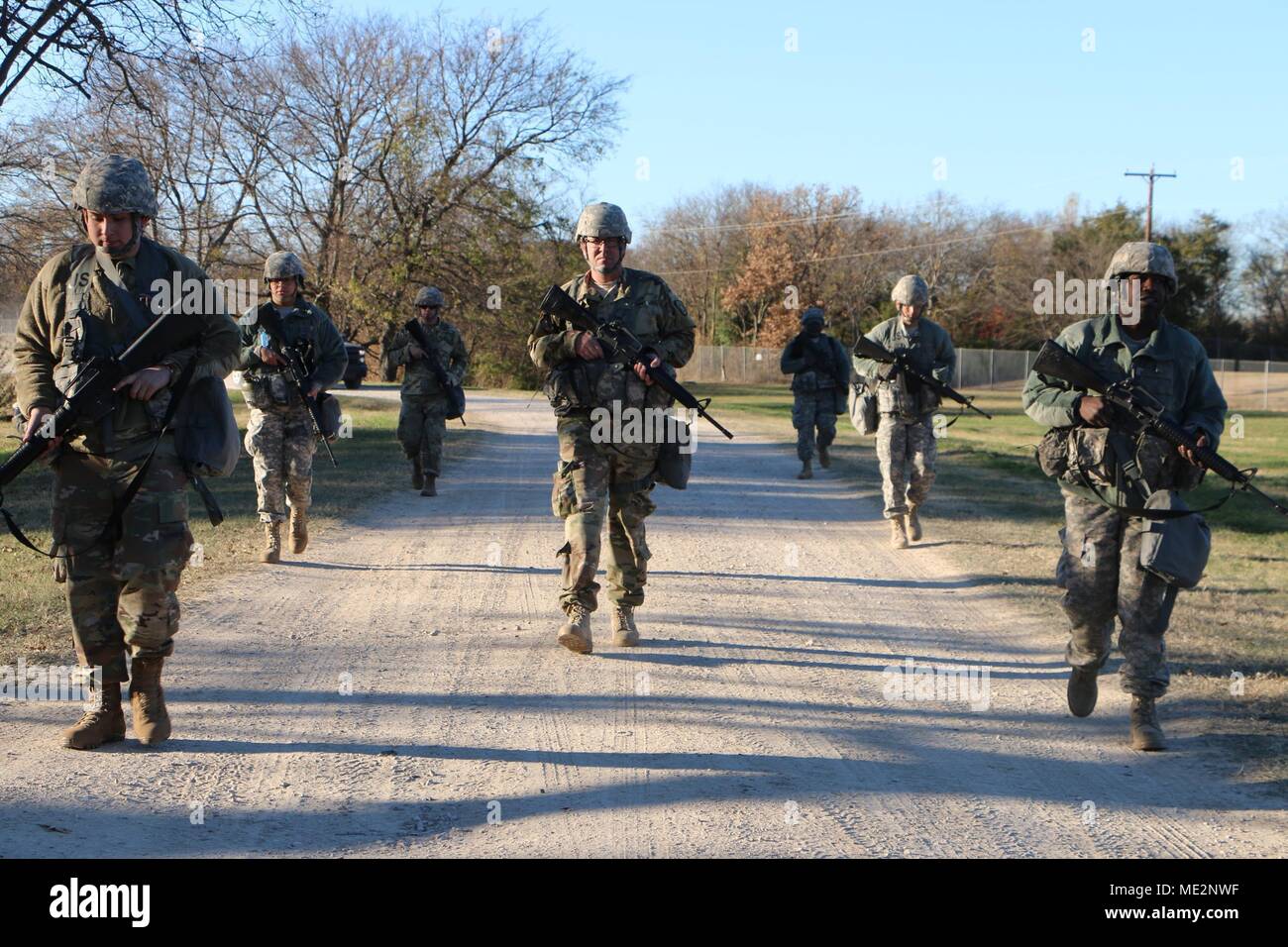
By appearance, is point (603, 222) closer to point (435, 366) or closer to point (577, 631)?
point (577, 631)

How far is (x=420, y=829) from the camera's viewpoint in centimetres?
466

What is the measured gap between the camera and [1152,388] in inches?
244

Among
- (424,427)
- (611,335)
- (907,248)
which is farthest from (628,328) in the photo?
(907,248)

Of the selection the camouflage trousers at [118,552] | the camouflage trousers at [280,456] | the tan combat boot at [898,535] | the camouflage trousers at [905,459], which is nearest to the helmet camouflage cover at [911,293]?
the camouflage trousers at [905,459]

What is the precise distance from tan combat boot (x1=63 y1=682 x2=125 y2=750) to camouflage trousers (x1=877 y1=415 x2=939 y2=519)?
7564 mm

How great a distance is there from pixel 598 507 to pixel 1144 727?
315cm

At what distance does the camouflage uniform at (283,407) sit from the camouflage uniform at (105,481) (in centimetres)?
442

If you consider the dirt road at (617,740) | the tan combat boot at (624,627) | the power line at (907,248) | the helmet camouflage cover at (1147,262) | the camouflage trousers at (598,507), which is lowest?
the dirt road at (617,740)

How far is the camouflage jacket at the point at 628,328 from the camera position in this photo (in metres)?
7.48

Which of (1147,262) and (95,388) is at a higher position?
(1147,262)

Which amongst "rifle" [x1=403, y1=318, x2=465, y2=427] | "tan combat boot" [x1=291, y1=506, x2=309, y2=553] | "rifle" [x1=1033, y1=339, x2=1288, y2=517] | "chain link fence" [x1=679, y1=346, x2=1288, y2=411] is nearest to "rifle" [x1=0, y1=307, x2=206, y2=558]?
"rifle" [x1=1033, y1=339, x2=1288, y2=517]

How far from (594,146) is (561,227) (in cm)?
321

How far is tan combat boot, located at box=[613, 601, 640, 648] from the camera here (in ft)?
25.0

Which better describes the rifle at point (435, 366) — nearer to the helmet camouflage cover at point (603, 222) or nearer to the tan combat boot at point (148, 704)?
the helmet camouflage cover at point (603, 222)
